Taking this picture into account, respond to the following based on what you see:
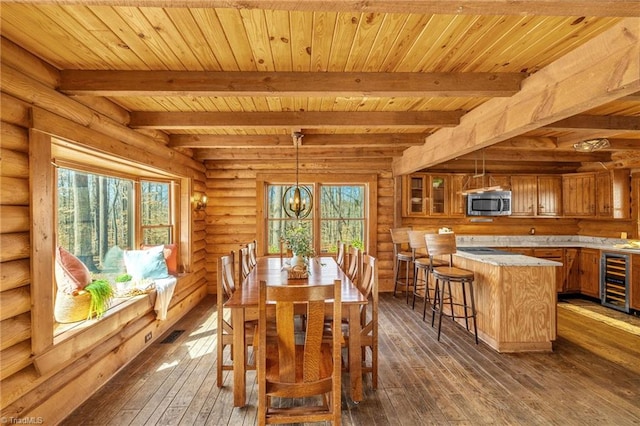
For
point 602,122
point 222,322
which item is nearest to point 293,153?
point 222,322

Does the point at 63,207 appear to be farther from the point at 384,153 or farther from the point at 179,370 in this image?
the point at 384,153

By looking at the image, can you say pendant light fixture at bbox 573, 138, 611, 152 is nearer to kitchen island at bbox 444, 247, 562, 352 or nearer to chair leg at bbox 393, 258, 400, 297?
kitchen island at bbox 444, 247, 562, 352

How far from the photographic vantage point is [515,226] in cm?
633

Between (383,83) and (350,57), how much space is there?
36 centimetres

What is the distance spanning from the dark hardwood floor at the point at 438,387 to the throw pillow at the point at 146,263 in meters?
0.97

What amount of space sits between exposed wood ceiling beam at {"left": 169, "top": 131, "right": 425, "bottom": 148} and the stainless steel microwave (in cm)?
235

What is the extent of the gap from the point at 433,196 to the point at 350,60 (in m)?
4.39

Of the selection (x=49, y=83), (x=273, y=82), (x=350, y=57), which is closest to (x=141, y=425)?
(x=49, y=83)

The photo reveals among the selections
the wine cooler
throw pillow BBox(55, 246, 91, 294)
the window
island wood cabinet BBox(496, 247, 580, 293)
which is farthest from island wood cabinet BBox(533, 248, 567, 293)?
→ throw pillow BBox(55, 246, 91, 294)

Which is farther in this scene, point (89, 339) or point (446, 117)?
point (446, 117)

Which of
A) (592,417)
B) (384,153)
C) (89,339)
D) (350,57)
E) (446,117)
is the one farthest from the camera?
(384,153)

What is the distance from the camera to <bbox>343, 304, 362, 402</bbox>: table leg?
8.00ft

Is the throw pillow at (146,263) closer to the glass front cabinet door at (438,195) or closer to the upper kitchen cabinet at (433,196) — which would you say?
the upper kitchen cabinet at (433,196)

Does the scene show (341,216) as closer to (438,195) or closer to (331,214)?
(331,214)
